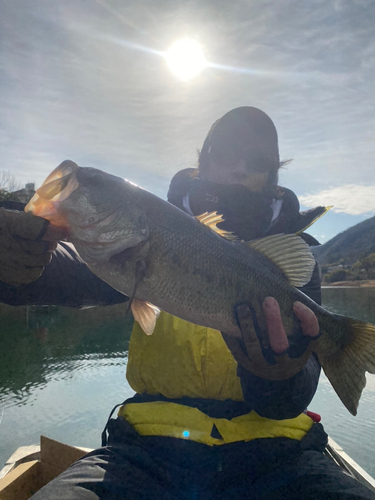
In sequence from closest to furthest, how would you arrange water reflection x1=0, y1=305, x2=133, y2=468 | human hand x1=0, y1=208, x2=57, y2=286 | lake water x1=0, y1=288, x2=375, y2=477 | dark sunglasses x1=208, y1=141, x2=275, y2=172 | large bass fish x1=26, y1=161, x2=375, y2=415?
human hand x1=0, y1=208, x2=57, y2=286, large bass fish x1=26, y1=161, x2=375, y2=415, dark sunglasses x1=208, y1=141, x2=275, y2=172, lake water x1=0, y1=288, x2=375, y2=477, water reflection x1=0, y1=305, x2=133, y2=468

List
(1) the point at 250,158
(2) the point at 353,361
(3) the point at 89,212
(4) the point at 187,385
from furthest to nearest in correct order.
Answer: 1. (1) the point at 250,158
2. (4) the point at 187,385
3. (2) the point at 353,361
4. (3) the point at 89,212

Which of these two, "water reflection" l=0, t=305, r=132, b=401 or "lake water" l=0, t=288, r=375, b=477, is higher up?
"water reflection" l=0, t=305, r=132, b=401

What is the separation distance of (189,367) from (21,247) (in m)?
1.70

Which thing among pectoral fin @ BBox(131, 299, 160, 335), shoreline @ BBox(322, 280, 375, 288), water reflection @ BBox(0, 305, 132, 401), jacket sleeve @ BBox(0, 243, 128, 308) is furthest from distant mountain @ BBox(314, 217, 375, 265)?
pectoral fin @ BBox(131, 299, 160, 335)

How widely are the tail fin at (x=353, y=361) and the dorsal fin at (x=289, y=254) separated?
53 cm

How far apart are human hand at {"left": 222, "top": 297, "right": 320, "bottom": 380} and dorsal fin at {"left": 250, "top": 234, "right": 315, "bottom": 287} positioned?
28 cm

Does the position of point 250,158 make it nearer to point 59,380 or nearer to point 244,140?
point 244,140

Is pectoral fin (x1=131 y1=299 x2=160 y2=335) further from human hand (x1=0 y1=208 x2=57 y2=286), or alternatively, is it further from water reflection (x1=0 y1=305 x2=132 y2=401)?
water reflection (x1=0 y1=305 x2=132 y2=401)

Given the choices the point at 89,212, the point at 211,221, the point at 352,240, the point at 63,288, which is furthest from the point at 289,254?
the point at 352,240

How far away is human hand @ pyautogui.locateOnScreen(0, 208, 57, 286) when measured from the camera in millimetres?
2180

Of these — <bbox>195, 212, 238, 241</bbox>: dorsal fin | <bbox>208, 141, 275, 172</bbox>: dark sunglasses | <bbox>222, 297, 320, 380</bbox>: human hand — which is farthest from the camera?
<bbox>208, 141, 275, 172</bbox>: dark sunglasses

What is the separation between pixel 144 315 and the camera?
2547 mm

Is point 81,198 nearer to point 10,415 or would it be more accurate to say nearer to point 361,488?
point 361,488

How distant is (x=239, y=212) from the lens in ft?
12.3
